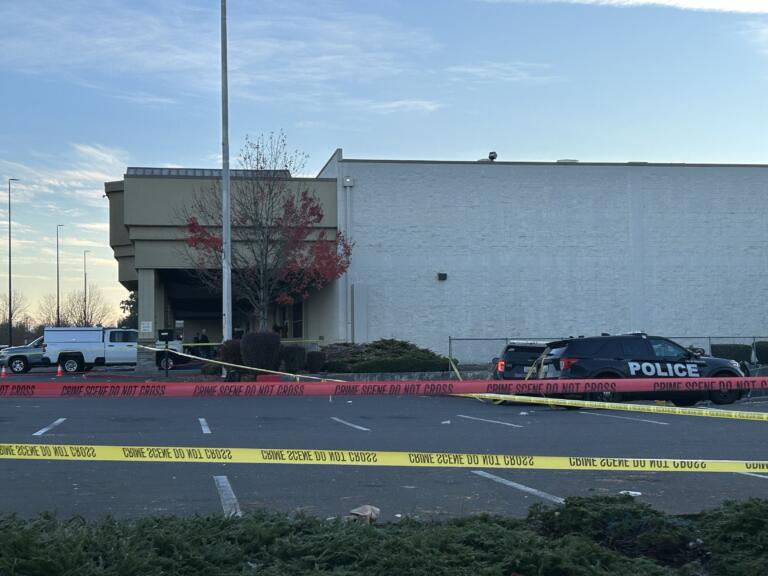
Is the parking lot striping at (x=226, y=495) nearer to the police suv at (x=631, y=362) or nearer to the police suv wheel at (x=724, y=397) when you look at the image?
the police suv at (x=631, y=362)

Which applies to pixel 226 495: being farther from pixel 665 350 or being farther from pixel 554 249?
pixel 554 249

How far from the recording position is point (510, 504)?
8.19 meters

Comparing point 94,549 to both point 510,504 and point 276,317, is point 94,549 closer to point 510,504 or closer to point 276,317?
point 510,504

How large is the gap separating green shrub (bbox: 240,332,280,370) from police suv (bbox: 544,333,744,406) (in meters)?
10.5

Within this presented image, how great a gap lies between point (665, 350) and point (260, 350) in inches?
502

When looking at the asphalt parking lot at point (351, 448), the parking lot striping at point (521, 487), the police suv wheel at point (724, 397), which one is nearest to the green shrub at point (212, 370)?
the asphalt parking lot at point (351, 448)

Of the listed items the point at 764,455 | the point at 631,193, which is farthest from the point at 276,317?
the point at 764,455

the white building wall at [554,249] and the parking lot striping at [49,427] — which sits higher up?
the white building wall at [554,249]

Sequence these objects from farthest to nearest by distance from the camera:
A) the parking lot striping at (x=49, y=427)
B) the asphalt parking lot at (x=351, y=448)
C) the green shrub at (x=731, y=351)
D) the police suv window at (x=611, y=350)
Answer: the green shrub at (x=731, y=351) → the police suv window at (x=611, y=350) → the parking lot striping at (x=49, y=427) → the asphalt parking lot at (x=351, y=448)

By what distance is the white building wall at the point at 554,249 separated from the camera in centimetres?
3788

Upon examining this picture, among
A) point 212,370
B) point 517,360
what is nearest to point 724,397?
point 517,360

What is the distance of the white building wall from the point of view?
3788cm

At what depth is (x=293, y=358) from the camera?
2964 cm

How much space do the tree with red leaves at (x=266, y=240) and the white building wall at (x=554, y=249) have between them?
7.46ft
